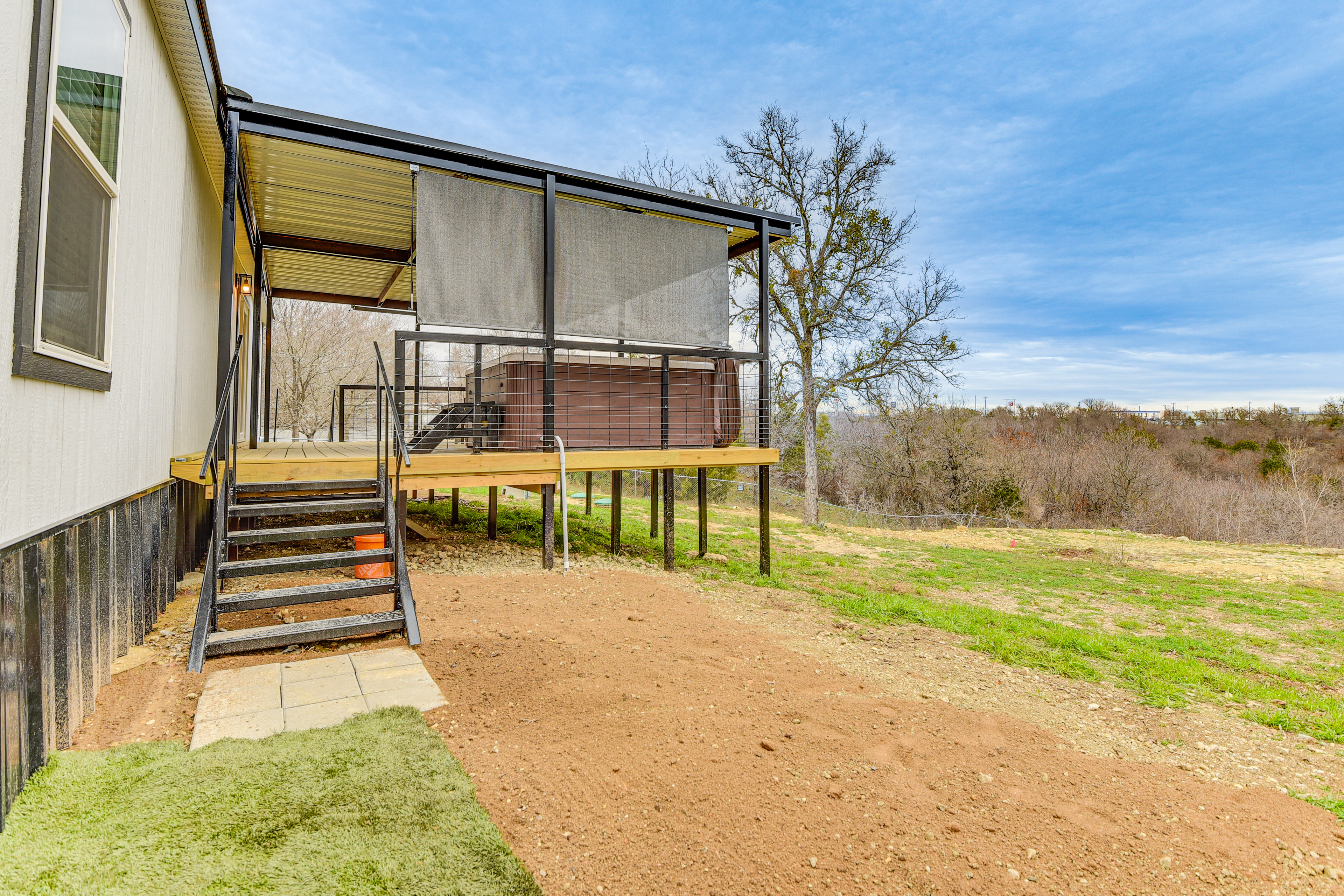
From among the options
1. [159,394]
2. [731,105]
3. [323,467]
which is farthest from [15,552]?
[731,105]

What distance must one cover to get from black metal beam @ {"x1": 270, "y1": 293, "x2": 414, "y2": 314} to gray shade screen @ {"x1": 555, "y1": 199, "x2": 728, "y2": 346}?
558cm

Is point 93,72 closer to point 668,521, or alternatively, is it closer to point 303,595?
point 303,595

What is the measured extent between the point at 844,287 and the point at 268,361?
12.4 m

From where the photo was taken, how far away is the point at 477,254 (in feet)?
19.4

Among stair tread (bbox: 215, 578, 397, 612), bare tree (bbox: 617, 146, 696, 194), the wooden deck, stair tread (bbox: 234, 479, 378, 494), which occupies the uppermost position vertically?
bare tree (bbox: 617, 146, 696, 194)

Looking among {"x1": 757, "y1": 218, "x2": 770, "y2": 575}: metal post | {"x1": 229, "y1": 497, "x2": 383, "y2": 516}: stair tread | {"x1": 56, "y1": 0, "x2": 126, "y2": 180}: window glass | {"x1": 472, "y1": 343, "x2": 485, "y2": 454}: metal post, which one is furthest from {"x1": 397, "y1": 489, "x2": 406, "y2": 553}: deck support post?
{"x1": 757, "y1": 218, "x2": 770, "y2": 575}: metal post

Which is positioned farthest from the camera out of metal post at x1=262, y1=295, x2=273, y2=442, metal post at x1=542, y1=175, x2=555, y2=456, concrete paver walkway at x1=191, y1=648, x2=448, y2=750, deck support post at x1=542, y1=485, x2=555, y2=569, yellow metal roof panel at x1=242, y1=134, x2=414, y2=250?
metal post at x1=262, y1=295, x2=273, y2=442

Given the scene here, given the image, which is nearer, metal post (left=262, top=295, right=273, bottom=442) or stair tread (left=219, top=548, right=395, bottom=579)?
stair tread (left=219, top=548, right=395, bottom=579)

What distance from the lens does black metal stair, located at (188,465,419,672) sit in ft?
11.0

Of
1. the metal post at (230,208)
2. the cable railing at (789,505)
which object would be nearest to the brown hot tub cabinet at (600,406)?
the metal post at (230,208)

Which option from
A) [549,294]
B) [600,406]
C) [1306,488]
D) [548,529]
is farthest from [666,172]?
[1306,488]

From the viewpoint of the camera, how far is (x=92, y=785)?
2.09 meters

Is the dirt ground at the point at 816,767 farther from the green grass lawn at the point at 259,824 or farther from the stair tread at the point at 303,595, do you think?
the stair tread at the point at 303,595

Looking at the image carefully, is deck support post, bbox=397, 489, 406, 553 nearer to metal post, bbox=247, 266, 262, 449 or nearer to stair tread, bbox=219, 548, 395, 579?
stair tread, bbox=219, 548, 395, 579
